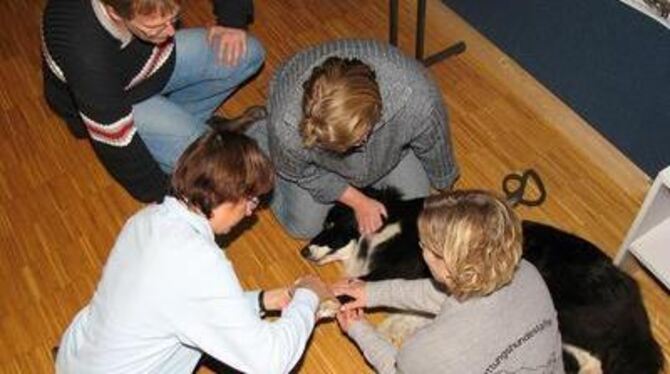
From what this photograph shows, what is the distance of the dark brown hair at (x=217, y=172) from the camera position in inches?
65.6

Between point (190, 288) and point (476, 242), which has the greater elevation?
point (476, 242)

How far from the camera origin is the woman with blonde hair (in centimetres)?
192

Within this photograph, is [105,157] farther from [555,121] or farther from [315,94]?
[555,121]

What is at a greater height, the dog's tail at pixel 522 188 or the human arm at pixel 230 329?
the human arm at pixel 230 329

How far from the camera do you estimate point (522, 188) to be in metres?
2.71

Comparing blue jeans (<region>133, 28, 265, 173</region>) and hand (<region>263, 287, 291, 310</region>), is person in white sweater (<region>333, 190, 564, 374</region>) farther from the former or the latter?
blue jeans (<region>133, 28, 265, 173</region>)

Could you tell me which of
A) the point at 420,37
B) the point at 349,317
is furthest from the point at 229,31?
the point at 349,317

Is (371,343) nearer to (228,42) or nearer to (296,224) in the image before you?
(296,224)

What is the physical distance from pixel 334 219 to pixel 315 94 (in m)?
0.62

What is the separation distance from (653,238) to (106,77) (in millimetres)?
1767

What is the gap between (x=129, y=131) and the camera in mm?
2322

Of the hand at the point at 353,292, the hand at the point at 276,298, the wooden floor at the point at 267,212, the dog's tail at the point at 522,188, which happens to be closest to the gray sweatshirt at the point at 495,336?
the hand at the point at 353,292

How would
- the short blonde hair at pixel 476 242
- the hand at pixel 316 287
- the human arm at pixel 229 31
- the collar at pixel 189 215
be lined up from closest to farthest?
the short blonde hair at pixel 476 242, the collar at pixel 189 215, the hand at pixel 316 287, the human arm at pixel 229 31

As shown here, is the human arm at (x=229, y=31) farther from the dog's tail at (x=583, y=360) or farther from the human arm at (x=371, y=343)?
the dog's tail at (x=583, y=360)
